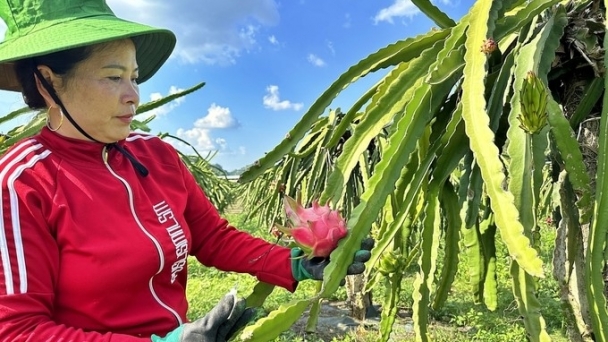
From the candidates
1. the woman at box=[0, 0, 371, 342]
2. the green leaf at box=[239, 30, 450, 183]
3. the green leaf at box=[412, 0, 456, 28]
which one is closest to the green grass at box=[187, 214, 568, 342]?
the green leaf at box=[239, 30, 450, 183]

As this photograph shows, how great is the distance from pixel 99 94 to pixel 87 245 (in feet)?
1.00

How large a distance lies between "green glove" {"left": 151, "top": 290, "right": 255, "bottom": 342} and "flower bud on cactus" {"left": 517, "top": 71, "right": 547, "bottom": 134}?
24.5 inches

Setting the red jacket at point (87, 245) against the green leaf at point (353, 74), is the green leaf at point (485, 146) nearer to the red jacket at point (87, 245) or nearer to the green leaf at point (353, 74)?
the green leaf at point (353, 74)

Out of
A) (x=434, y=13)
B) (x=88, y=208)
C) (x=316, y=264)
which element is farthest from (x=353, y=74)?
(x=88, y=208)

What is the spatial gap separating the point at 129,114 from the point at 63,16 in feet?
0.78

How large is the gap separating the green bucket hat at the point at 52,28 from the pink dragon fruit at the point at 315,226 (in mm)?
481

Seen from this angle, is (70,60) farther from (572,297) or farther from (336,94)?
(572,297)

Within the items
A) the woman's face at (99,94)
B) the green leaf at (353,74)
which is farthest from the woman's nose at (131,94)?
the green leaf at (353,74)

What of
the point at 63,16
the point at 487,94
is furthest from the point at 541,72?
the point at 63,16

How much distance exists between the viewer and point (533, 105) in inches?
41.6

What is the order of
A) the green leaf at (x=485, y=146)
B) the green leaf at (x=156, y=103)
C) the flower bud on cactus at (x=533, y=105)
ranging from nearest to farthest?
1. the green leaf at (x=485, y=146)
2. the flower bud on cactus at (x=533, y=105)
3. the green leaf at (x=156, y=103)

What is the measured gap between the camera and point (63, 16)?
3.81 ft

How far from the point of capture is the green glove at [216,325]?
3.08 ft

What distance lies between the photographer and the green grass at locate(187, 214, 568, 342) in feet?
11.2
